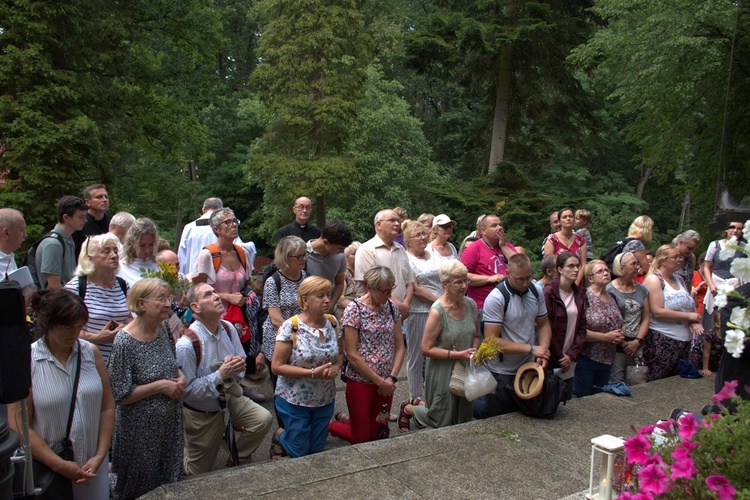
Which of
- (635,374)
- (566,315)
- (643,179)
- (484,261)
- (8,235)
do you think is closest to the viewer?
(8,235)

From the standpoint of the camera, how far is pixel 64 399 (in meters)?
3.59

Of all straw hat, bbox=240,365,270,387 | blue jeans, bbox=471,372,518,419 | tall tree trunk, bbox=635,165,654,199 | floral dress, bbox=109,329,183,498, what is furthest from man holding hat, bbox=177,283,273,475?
tall tree trunk, bbox=635,165,654,199

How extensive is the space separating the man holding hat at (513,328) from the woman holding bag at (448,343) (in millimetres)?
184

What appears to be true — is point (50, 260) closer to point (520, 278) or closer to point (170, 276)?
point (170, 276)

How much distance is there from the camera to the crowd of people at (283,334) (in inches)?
151

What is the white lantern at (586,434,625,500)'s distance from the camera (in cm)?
358

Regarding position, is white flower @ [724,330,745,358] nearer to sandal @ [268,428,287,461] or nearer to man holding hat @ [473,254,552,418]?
man holding hat @ [473,254,552,418]

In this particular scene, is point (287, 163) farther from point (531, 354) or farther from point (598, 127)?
point (531, 354)

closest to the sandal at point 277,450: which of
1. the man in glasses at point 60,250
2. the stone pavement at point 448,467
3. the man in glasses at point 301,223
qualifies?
the stone pavement at point 448,467

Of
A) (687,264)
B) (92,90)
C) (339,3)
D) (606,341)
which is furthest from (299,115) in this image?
(606,341)

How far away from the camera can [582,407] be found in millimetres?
5754

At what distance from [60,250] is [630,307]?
5.52 m

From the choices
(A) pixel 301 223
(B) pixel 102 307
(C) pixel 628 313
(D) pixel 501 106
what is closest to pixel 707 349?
(C) pixel 628 313

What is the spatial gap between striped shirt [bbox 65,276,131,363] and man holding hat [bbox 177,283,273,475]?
0.59m
